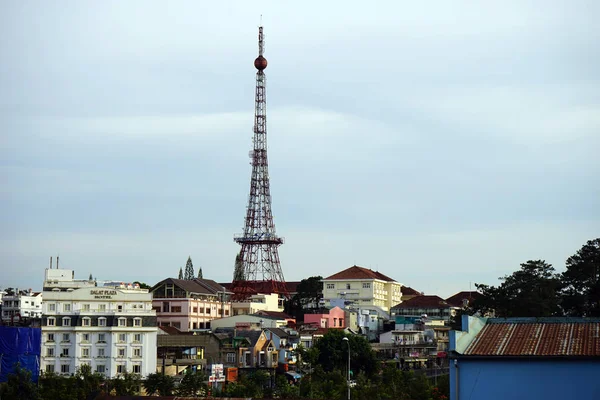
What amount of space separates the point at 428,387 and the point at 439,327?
51.5m

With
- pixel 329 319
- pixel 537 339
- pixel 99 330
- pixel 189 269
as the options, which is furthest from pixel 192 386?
pixel 189 269

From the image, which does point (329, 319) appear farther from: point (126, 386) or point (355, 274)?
point (126, 386)

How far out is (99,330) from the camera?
92.9m

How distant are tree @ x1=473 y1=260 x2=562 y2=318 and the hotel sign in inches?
1437

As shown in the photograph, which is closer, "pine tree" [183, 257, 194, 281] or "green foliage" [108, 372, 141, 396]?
"green foliage" [108, 372, 141, 396]

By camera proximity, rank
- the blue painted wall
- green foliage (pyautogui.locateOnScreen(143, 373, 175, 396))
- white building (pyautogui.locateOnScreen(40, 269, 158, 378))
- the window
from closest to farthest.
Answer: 1. the blue painted wall
2. green foliage (pyautogui.locateOnScreen(143, 373, 175, 396))
3. white building (pyautogui.locateOnScreen(40, 269, 158, 378))
4. the window

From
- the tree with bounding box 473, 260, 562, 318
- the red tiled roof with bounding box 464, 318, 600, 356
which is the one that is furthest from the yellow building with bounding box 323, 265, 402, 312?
the red tiled roof with bounding box 464, 318, 600, 356

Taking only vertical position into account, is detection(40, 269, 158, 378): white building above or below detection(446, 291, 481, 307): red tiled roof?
below

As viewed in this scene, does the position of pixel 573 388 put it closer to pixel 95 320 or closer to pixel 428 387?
pixel 428 387

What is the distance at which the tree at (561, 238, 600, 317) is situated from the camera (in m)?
75.4

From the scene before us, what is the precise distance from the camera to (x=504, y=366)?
122 ft

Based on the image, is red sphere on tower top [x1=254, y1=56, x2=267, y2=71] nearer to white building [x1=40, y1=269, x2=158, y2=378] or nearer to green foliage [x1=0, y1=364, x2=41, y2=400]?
white building [x1=40, y1=269, x2=158, y2=378]

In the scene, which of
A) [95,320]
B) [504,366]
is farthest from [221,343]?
[504,366]

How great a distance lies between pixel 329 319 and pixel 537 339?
3146 inches
